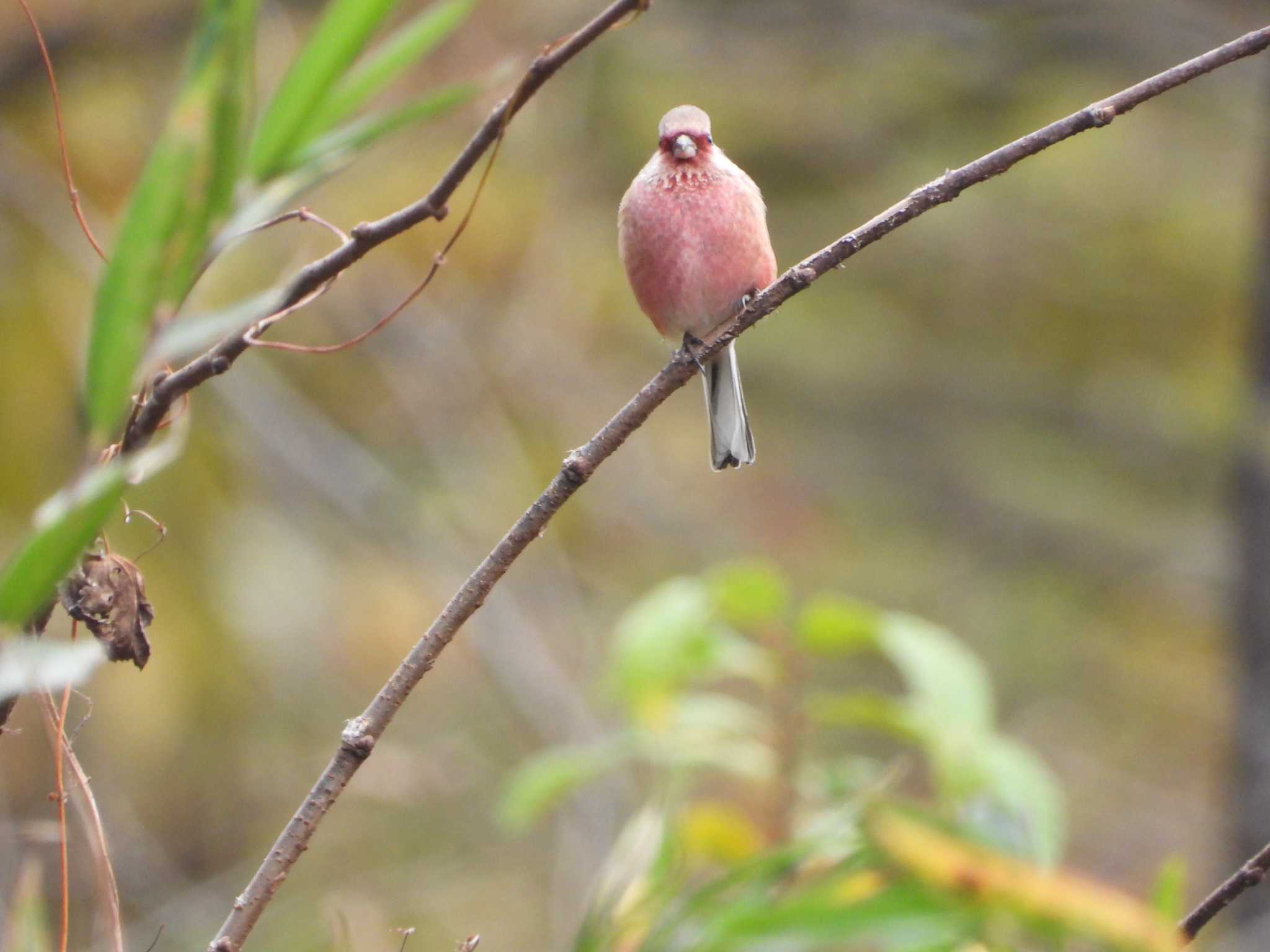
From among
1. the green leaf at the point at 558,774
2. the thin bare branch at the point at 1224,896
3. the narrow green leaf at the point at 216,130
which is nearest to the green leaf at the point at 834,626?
the green leaf at the point at 558,774

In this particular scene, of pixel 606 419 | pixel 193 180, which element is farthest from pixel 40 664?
pixel 606 419

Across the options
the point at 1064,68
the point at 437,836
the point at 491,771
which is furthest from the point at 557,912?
→ the point at 1064,68

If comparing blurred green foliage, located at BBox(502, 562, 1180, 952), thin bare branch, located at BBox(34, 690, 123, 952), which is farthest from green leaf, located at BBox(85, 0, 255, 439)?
blurred green foliage, located at BBox(502, 562, 1180, 952)

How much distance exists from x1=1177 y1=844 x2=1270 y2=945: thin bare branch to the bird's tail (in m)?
2.28

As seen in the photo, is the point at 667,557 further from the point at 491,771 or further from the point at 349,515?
the point at 349,515

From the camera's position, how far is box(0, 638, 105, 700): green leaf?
3.41 ft

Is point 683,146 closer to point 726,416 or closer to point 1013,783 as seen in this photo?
point 726,416

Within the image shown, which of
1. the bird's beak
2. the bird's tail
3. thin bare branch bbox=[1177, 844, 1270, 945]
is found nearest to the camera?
thin bare branch bbox=[1177, 844, 1270, 945]

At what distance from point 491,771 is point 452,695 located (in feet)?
2.36

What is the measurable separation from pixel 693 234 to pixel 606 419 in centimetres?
362

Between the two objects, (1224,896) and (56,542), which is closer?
(56,542)

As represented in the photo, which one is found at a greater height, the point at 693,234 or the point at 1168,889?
the point at 693,234

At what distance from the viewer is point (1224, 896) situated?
4.65 ft

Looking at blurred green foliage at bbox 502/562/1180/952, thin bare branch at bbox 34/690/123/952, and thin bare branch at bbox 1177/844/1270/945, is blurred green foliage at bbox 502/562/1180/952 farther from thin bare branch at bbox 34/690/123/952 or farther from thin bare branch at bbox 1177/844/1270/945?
thin bare branch at bbox 34/690/123/952
